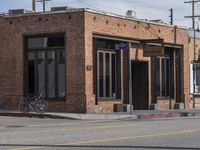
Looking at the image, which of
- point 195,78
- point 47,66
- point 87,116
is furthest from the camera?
point 195,78

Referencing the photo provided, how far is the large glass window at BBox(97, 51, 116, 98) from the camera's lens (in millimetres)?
34188

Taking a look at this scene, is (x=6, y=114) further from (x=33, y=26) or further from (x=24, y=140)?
(x=24, y=140)

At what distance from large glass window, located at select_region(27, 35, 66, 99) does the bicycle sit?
1383 millimetres

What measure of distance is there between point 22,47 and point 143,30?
8.35m

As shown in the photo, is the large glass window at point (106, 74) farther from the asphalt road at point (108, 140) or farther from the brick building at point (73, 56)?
the asphalt road at point (108, 140)

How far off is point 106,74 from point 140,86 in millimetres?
4862

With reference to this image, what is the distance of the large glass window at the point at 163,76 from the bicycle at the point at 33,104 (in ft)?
33.6

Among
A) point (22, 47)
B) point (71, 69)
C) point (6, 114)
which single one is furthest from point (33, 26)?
point (6, 114)

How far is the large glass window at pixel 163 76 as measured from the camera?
1575 inches

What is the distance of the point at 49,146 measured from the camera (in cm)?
1476

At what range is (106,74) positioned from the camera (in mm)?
34781

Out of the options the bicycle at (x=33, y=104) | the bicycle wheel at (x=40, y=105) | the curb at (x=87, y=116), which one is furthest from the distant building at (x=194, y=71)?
the bicycle wheel at (x=40, y=105)

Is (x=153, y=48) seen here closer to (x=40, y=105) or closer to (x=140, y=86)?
(x=140, y=86)

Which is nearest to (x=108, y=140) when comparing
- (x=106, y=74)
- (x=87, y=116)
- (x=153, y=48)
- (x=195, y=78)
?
(x=87, y=116)
